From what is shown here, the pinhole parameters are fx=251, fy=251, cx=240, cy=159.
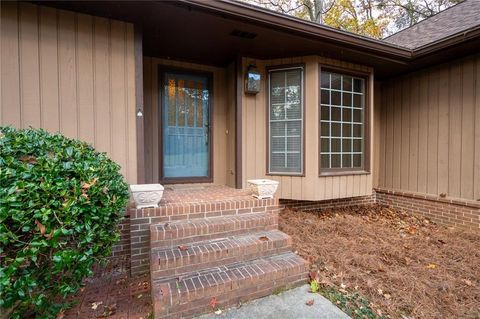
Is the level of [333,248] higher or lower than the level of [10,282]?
lower

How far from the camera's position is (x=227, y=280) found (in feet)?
6.60

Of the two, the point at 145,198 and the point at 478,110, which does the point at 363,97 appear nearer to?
the point at 478,110

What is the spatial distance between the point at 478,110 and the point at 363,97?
1.61 metres

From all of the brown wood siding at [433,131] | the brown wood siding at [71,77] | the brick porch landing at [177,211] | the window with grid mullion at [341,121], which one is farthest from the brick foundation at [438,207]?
the brown wood siding at [71,77]

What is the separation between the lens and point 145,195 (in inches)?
99.7

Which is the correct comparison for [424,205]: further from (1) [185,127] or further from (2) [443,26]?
(1) [185,127]

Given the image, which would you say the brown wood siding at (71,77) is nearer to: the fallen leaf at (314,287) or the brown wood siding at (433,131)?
the fallen leaf at (314,287)

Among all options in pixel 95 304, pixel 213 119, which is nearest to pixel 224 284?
pixel 95 304

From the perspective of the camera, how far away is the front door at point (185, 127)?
4141 mm

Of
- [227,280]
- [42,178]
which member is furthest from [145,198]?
[227,280]

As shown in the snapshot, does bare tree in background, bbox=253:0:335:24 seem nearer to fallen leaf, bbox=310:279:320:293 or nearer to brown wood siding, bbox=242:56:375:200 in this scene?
brown wood siding, bbox=242:56:375:200

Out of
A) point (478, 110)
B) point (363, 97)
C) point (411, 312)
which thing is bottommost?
point (411, 312)

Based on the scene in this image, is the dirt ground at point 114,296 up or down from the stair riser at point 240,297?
down

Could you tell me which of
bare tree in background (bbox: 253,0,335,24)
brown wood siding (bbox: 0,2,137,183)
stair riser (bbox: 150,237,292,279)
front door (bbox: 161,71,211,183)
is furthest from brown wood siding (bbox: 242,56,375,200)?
bare tree in background (bbox: 253,0,335,24)
